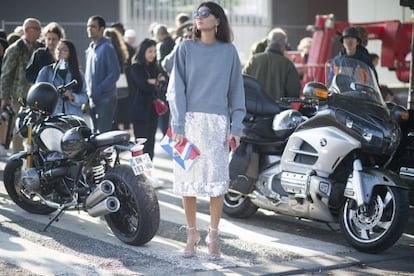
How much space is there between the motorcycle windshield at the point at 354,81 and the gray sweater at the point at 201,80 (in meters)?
1.50

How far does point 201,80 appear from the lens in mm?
6840

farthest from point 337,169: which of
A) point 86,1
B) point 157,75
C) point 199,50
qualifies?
point 86,1

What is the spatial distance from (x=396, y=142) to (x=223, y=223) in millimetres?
1867

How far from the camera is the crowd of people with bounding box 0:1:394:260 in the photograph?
6.86 meters

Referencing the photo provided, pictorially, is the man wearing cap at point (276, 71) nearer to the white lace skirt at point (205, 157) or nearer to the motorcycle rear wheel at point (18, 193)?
the motorcycle rear wheel at point (18, 193)

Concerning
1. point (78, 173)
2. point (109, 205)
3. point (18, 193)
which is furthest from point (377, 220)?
point (18, 193)

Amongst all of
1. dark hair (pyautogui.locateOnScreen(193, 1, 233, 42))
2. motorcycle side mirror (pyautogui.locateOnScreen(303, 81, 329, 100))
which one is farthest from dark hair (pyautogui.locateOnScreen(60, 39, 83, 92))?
dark hair (pyautogui.locateOnScreen(193, 1, 233, 42))

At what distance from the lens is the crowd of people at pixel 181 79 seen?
22.5 ft

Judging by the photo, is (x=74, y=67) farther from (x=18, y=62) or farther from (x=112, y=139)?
(x=112, y=139)

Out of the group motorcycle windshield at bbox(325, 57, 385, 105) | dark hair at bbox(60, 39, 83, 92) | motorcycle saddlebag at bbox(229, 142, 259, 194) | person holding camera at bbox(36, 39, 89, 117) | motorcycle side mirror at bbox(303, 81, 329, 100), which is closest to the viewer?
motorcycle side mirror at bbox(303, 81, 329, 100)

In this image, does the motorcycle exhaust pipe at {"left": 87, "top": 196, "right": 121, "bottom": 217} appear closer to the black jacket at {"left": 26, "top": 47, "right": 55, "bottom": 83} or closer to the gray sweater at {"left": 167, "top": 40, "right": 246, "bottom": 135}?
the gray sweater at {"left": 167, "top": 40, "right": 246, "bottom": 135}

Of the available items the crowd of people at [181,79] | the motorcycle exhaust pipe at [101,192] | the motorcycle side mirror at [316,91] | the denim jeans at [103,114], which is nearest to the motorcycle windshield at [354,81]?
the motorcycle side mirror at [316,91]

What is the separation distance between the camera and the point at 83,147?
25.9ft

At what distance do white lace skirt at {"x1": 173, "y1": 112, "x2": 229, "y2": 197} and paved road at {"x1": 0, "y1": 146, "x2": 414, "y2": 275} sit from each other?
0.56 meters
